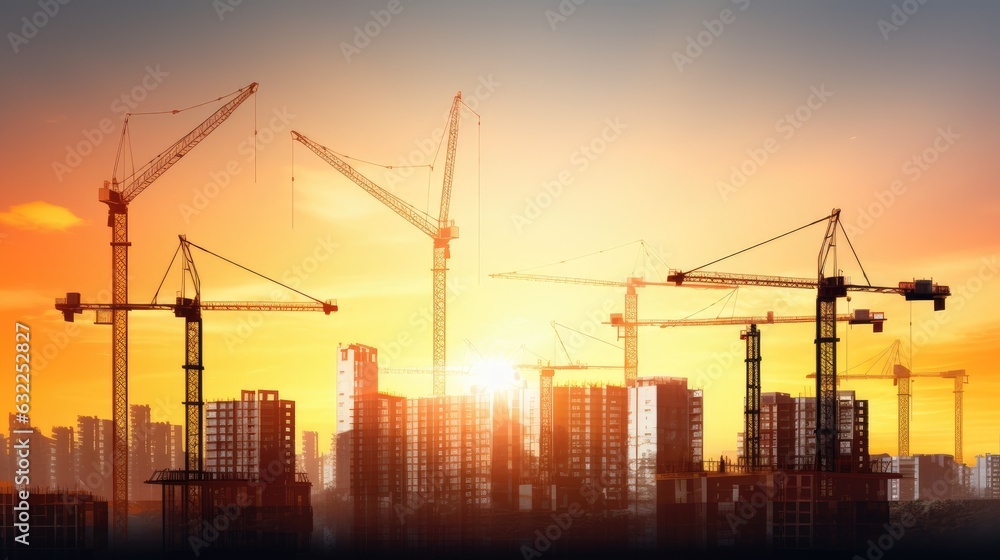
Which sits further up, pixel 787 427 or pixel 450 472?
pixel 787 427

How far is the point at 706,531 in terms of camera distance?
131500 millimetres

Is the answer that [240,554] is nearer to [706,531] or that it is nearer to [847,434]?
[706,531]

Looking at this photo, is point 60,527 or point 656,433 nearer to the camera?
point 60,527

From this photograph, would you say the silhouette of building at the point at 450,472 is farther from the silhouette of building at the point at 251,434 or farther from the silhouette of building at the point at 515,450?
the silhouette of building at the point at 251,434

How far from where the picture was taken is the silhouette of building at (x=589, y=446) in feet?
561

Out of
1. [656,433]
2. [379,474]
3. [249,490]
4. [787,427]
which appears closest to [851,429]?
[787,427]

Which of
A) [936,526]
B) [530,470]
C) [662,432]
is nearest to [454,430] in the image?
[530,470]

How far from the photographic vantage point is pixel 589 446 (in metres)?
171

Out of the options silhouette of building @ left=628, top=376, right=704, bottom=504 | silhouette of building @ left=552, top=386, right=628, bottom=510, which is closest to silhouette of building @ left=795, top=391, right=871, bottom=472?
silhouette of building @ left=628, top=376, right=704, bottom=504

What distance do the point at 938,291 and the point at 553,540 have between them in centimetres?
7230

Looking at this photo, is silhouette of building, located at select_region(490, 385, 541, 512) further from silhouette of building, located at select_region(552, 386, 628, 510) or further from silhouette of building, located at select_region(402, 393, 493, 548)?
silhouette of building, located at select_region(552, 386, 628, 510)

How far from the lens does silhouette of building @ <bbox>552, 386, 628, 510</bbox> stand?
17088 centimetres

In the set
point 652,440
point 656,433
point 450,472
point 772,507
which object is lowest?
point 450,472

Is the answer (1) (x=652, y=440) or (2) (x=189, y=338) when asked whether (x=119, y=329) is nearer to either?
(2) (x=189, y=338)
